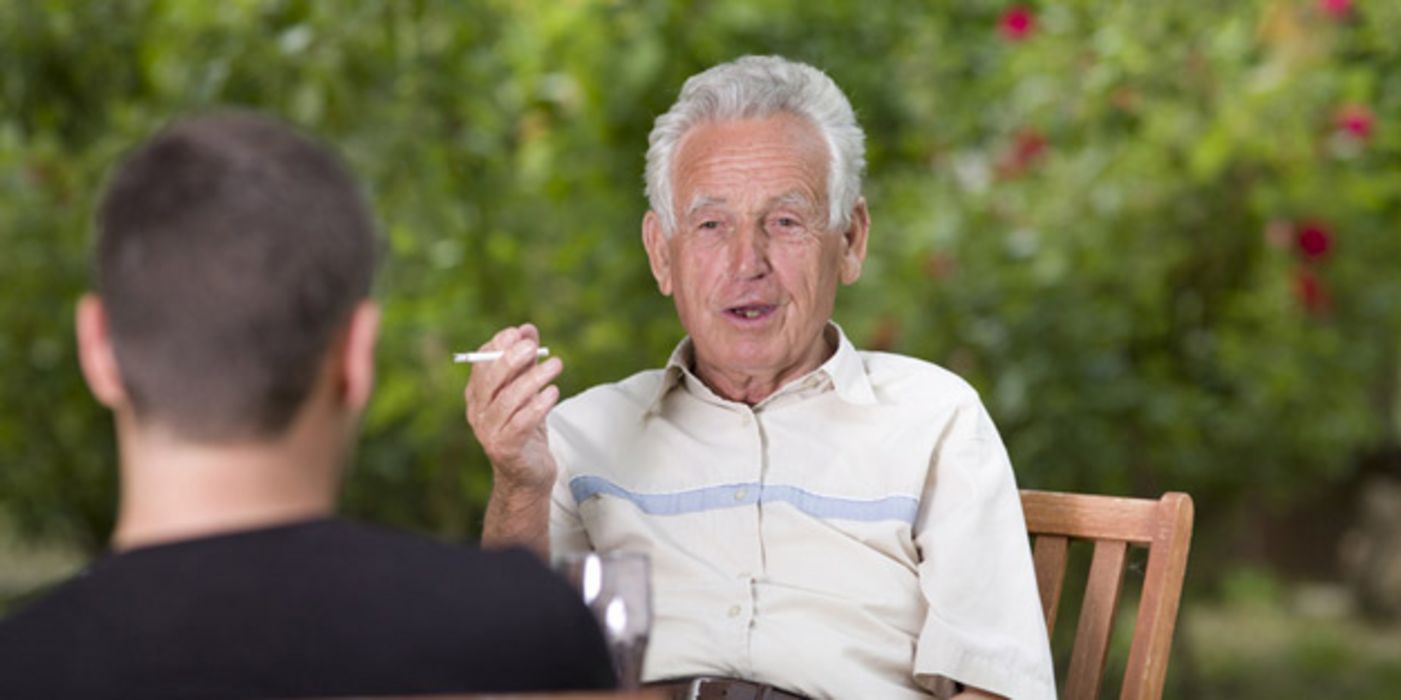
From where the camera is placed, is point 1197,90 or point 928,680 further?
point 1197,90

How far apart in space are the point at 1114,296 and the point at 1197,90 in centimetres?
74

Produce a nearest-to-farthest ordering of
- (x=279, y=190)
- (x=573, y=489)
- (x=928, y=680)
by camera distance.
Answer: (x=279, y=190) → (x=928, y=680) → (x=573, y=489)

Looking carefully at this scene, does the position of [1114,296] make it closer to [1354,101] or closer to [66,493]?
[1354,101]

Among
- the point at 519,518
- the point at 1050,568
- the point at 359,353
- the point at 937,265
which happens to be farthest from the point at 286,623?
the point at 937,265

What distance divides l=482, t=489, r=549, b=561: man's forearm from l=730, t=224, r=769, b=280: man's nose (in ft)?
1.43

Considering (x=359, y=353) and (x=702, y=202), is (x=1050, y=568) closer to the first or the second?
(x=702, y=202)

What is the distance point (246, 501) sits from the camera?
4.15ft

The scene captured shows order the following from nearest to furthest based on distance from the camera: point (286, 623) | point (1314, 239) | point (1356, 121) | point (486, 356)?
point (286, 623) < point (486, 356) < point (1356, 121) < point (1314, 239)

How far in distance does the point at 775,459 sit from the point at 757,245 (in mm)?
306

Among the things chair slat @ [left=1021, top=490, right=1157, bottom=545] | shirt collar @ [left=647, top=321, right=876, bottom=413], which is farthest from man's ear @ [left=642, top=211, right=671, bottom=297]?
chair slat @ [left=1021, top=490, right=1157, bottom=545]

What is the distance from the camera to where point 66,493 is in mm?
6418

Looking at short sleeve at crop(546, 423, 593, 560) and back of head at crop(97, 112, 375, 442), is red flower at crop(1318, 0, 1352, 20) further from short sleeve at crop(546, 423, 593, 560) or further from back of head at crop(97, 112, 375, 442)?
back of head at crop(97, 112, 375, 442)

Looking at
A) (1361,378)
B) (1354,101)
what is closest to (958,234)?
(1354,101)

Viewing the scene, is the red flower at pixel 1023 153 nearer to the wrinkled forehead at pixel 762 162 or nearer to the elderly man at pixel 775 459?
the elderly man at pixel 775 459
